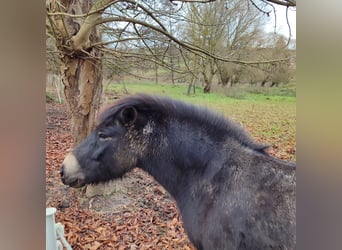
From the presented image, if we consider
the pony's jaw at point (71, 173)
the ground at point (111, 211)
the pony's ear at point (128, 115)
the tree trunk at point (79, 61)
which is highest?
the tree trunk at point (79, 61)

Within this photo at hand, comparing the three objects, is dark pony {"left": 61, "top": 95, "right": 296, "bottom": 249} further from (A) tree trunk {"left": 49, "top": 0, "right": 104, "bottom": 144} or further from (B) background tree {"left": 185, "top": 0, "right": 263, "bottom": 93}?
(B) background tree {"left": 185, "top": 0, "right": 263, "bottom": 93}

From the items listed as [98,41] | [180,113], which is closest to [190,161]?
[180,113]

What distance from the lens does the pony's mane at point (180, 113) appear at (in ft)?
4.85

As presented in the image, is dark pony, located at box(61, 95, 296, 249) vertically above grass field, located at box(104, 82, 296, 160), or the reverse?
grass field, located at box(104, 82, 296, 160)

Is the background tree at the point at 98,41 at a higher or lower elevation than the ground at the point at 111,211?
higher

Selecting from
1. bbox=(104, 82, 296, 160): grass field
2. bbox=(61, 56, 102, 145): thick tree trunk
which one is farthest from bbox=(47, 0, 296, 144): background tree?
bbox=(104, 82, 296, 160): grass field

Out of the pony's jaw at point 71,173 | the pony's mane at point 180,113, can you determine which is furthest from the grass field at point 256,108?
the pony's jaw at point 71,173

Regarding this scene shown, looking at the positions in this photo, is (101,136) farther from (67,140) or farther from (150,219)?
(150,219)

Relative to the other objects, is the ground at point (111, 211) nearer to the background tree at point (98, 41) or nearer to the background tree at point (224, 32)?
the background tree at point (98, 41)

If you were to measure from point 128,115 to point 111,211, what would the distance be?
42 cm

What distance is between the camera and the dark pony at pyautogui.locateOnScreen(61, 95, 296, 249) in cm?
140

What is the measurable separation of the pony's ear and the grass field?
7cm

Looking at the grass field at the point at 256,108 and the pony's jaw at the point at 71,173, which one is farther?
the pony's jaw at the point at 71,173
